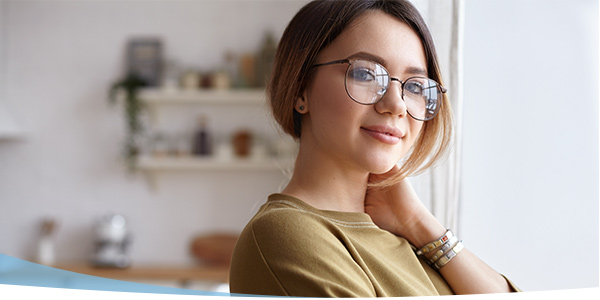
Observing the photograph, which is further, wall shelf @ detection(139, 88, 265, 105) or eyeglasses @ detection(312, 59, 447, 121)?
wall shelf @ detection(139, 88, 265, 105)

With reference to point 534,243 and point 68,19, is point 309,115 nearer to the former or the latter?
point 534,243

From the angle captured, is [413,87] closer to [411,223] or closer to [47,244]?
[411,223]

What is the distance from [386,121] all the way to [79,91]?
8.70ft

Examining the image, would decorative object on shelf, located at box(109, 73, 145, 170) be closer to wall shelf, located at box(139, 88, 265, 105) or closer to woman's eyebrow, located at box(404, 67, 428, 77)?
wall shelf, located at box(139, 88, 265, 105)

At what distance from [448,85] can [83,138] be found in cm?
250

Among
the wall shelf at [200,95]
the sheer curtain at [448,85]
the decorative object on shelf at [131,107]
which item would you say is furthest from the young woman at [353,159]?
the decorative object on shelf at [131,107]

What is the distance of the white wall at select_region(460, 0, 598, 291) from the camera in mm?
669

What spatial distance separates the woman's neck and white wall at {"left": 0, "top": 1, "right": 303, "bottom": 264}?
2.27m

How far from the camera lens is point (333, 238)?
0.49 meters

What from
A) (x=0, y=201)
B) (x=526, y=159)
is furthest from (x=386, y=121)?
(x=0, y=201)

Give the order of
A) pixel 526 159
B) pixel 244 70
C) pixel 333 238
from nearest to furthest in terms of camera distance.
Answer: pixel 333 238
pixel 526 159
pixel 244 70

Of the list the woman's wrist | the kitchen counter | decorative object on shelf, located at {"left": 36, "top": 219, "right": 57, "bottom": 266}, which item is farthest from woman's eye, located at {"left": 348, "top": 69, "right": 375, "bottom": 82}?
decorative object on shelf, located at {"left": 36, "top": 219, "right": 57, "bottom": 266}

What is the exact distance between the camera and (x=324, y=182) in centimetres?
57

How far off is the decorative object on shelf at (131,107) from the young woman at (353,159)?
2250mm
